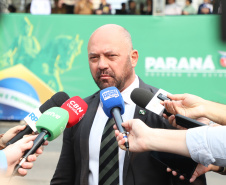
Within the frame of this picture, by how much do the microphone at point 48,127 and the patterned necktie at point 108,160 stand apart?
45cm

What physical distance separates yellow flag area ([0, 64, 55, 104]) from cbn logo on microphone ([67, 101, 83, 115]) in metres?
4.90

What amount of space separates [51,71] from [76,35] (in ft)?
2.76

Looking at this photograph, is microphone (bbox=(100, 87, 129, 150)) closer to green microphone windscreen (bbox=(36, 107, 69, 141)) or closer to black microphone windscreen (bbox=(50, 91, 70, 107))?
green microphone windscreen (bbox=(36, 107, 69, 141))

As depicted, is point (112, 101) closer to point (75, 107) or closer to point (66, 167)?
point (75, 107)

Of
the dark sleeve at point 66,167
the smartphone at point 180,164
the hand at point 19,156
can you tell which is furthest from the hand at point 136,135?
the dark sleeve at point 66,167

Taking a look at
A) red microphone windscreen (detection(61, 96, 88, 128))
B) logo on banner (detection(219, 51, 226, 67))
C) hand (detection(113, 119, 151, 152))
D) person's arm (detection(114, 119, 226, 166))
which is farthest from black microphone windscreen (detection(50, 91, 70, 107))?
logo on banner (detection(219, 51, 226, 67))

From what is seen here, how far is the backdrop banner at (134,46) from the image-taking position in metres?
6.71

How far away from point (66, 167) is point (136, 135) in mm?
912

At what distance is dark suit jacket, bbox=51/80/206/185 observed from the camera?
6.79ft

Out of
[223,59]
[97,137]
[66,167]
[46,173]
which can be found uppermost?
[97,137]

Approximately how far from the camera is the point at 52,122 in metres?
1.72

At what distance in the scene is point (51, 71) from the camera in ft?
22.6

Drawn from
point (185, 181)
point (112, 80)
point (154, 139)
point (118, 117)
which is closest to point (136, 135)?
point (154, 139)

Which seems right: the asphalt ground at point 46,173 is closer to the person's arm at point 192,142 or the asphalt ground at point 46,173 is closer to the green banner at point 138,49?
the green banner at point 138,49
